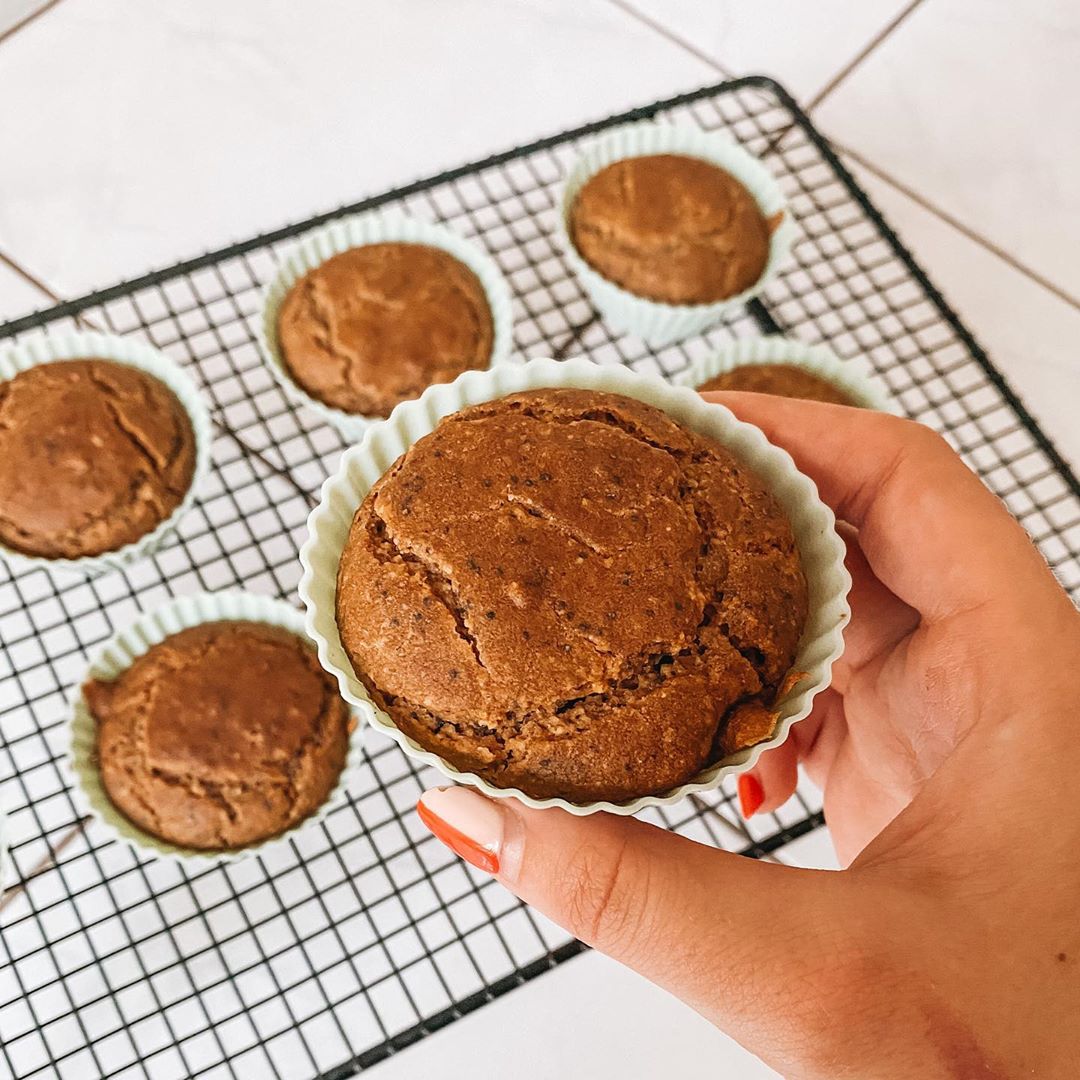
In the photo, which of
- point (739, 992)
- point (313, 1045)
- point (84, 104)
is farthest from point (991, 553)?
point (84, 104)

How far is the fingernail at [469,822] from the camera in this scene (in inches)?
44.6

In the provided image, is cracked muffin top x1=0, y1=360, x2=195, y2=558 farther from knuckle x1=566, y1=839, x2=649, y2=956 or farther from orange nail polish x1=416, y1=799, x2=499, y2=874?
knuckle x1=566, y1=839, x2=649, y2=956

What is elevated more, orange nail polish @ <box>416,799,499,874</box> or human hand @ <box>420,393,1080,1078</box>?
human hand @ <box>420,393,1080,1078</box>

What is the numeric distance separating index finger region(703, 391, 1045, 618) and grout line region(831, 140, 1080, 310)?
4.85ft

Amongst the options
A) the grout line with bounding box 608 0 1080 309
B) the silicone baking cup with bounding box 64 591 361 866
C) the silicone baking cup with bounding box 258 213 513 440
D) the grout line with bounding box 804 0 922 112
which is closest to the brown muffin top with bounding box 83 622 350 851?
the silicone baking cup with bounding box 64 591 361 866

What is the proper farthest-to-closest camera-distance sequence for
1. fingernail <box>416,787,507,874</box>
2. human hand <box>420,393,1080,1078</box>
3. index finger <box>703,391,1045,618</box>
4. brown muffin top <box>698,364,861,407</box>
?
brown muffin top <box>698,364,861,407</box>, index finger <box>703,391,1045,618</box>, fingernail <box>416,787,507,874</box>, human hand <box>420,393,1080,1078</box>

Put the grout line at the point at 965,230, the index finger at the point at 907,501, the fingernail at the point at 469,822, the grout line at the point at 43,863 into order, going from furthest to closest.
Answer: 1. the grout line at the point at 965,230
2. the grout line at the point at 43,863
3. the index finger at the point at 907,501
4. the fingernail at the point at 469,822

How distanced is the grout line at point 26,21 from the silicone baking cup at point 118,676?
5.68 feet

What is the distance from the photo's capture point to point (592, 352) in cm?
230

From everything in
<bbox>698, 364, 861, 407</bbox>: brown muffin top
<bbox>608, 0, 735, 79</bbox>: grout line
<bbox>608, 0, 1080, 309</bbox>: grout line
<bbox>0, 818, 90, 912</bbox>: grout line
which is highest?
<bbox>608, 0, 1080, 309</bbox>: grout line

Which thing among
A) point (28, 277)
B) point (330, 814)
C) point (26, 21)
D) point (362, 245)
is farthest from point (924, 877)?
point (26, 21)

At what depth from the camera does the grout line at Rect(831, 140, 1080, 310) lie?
2.54 meters

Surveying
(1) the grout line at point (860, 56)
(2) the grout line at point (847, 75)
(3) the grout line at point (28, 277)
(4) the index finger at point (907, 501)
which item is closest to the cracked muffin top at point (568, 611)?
(4) the index finger at point (907, 501)

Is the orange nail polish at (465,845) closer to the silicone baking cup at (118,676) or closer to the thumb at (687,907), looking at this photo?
the thumb at (687,907)
